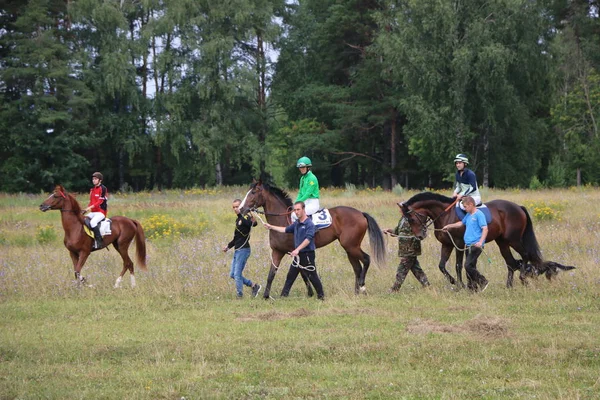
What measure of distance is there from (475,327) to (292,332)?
2.56 meters

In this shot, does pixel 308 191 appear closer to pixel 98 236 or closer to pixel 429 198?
pixel 429 198

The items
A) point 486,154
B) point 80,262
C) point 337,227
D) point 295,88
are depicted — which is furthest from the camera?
point 295,88

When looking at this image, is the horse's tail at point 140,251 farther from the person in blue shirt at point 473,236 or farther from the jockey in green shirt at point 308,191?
the person in blue shirt at point 473,236

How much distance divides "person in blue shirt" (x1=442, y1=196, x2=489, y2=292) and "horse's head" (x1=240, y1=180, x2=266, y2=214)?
11.5 ft

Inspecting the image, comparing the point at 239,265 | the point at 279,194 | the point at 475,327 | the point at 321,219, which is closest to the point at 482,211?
the point at 321,219

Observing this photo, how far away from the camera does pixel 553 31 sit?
154ft

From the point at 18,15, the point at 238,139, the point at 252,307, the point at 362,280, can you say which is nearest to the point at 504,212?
the point at 362,280

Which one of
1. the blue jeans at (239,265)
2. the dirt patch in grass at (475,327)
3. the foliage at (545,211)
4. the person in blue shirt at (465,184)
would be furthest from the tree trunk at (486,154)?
the dirt patch in grass at (475,327)

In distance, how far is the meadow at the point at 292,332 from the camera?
7.53 m

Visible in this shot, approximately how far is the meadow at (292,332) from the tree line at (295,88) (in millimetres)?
22423

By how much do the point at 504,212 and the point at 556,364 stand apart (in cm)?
599

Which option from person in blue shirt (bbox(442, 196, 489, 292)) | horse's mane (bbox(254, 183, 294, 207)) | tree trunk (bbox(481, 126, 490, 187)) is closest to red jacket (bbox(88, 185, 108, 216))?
horse's mane (bbox(254, 183, 294, 207))

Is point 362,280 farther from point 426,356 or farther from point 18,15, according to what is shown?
point 18,15

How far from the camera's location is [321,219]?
13.5 meters
